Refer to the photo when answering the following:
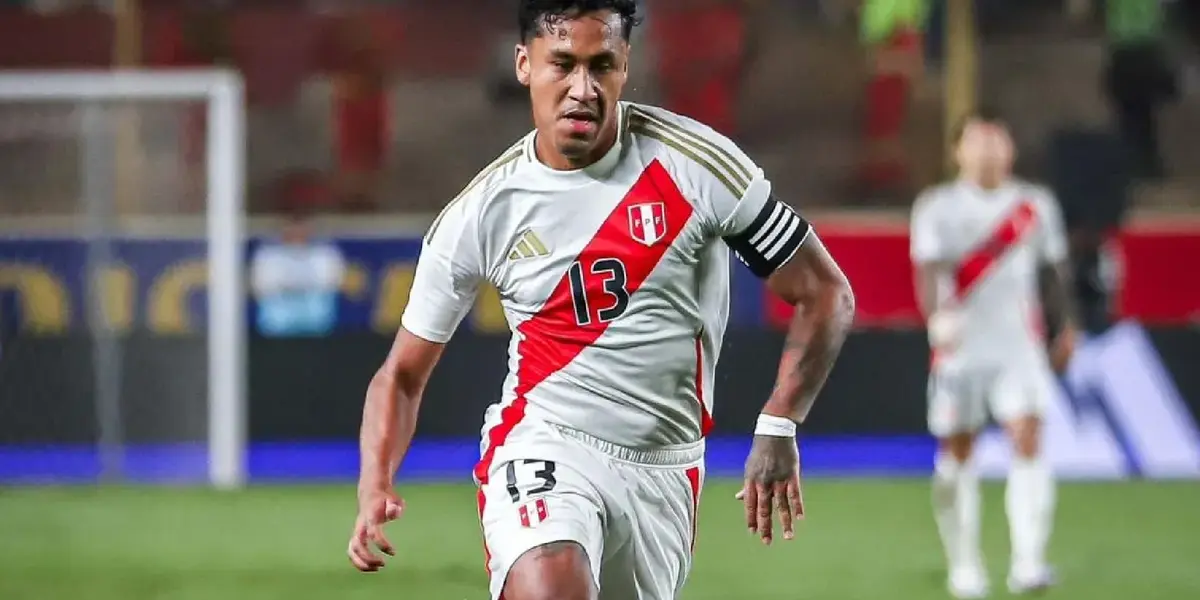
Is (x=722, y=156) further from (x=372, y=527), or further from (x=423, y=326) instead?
(x=372, y=527)

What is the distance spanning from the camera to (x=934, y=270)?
958 centimetres

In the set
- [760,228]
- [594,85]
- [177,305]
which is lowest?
[177,305]

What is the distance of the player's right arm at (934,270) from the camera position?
9.51 metres

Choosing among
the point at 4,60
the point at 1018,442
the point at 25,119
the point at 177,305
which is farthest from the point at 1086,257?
the point at 4,60

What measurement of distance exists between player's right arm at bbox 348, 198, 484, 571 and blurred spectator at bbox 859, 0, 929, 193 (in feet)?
44.7

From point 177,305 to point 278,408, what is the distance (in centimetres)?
107

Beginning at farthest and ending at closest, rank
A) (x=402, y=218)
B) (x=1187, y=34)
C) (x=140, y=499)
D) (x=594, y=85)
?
(x=1187, y=34), (x=402, y=218), (x=140, y=499), (x=594, y=85)

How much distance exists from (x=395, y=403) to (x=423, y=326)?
0.20 metres

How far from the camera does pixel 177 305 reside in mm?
14320

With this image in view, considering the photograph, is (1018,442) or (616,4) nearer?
(616,4)

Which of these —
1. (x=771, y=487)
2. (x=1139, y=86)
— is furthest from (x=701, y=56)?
(x=771, y=487)

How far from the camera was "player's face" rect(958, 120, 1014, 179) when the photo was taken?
9391 millimetres

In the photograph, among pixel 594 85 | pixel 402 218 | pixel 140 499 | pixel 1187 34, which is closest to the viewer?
pixel 594 85

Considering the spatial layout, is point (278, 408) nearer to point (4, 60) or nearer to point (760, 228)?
point (4, 60)
